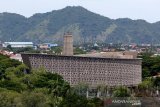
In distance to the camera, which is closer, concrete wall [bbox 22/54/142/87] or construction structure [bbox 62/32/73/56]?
concrete wall [bbox 22/54/142/87]

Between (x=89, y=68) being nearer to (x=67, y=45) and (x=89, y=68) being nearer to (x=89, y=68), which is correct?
(x=89, y=68)

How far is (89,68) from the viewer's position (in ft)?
→ 202

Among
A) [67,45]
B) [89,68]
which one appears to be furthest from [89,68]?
[67,45]

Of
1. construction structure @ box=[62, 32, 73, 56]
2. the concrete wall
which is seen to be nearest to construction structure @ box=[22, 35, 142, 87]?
the concrete wall

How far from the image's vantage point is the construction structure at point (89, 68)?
59938mm

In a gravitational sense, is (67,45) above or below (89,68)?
above

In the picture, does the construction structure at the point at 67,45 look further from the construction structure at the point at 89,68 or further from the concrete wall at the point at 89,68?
the concrete wall at the point at 89,68

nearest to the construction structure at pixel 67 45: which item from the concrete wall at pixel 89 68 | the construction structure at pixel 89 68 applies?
the construction structure at pixel 89 68

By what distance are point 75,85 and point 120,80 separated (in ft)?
24.0

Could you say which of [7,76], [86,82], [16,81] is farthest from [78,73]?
[16,81]

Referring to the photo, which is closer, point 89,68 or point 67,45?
point 89,68

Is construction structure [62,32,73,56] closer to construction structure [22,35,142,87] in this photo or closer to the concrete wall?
construction structure [22,35,142,87]

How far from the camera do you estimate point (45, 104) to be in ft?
109

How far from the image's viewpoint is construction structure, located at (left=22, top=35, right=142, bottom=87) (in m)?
59.9
